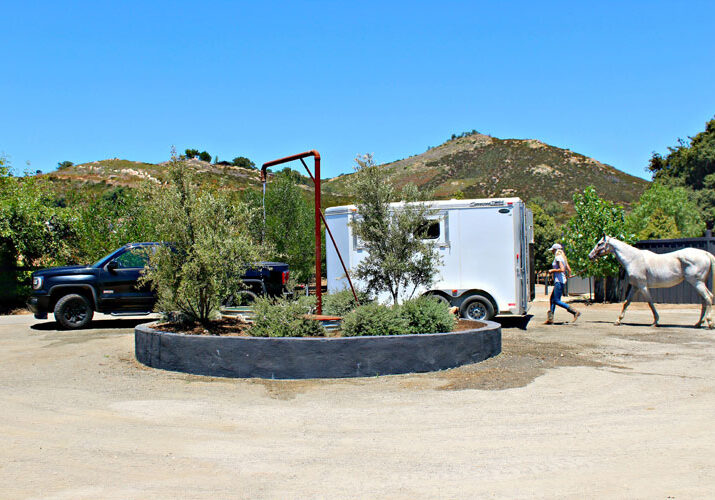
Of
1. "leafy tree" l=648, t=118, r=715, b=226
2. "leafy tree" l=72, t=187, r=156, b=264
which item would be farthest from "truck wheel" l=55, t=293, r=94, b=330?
"leafy tree" l=648, t=118, r=715, b=226

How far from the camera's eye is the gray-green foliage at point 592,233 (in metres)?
21.1

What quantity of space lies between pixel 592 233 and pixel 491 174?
221 ft

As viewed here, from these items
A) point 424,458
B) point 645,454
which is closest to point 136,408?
point 424,458

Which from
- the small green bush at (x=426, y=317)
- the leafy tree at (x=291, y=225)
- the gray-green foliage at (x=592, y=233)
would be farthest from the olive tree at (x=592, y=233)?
the small green bush at (x=426, y=317)

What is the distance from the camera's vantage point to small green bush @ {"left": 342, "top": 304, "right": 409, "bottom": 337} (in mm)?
8945

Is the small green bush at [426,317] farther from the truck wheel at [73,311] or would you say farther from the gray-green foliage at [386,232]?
the truck wheel at [73,311]

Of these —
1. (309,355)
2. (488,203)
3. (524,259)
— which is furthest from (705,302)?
(309,355)

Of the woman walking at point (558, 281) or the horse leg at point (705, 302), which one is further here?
the woman walking at point (558, 281)

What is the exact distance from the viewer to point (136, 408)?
22.8 feet

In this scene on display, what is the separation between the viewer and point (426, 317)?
9.27m

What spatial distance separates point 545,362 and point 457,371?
62.7 inches

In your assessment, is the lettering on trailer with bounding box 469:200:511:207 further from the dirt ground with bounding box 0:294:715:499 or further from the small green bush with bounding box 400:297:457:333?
the small green bush with bounding box 400:297:457:333

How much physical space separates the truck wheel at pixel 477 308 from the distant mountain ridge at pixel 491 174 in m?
56.2

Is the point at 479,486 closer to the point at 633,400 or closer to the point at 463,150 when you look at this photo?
the point at 633,400
